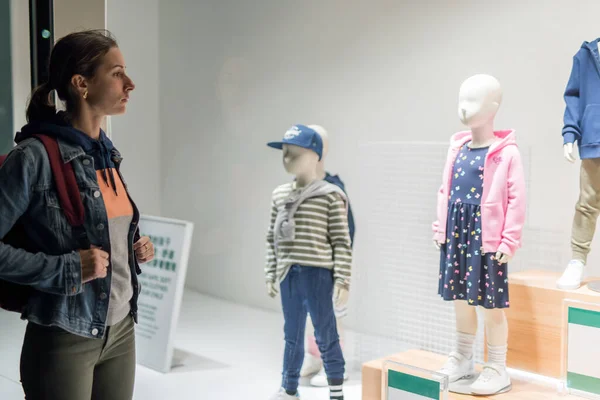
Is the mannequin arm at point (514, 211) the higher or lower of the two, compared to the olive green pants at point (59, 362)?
higher

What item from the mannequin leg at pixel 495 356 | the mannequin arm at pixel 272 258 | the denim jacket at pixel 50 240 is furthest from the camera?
the mannequin arm at pixel 272 258

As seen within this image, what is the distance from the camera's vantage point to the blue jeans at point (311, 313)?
2.73 m

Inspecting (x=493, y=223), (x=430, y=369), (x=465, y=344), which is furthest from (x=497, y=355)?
(x=493, y=223)

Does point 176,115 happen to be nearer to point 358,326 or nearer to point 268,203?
point 268,203

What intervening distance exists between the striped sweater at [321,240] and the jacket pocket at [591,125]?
3.43 feet

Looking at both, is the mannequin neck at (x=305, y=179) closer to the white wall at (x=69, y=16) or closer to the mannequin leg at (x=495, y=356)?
the mannequin leg at (x=495, y=356)

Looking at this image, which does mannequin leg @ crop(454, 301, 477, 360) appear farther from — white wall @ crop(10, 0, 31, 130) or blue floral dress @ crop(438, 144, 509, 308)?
white wall @ crop(10, 0, 31, 130)

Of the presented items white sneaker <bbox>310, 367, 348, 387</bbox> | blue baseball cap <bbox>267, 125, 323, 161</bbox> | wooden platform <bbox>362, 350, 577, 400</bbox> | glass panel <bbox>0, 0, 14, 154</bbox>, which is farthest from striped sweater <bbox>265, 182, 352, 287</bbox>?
glass panel <bbox>0, 0, 14, 154</bbox>

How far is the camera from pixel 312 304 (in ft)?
9.00

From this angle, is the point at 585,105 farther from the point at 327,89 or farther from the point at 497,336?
the point at 327,89

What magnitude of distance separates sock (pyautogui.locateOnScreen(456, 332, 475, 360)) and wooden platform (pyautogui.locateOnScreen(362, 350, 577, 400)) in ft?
0.43

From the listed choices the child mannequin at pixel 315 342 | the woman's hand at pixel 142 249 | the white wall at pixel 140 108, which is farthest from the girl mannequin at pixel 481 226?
the white wall at pixel 140 108

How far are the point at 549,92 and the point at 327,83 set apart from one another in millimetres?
1560

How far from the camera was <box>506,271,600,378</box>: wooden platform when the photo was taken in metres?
2.67
